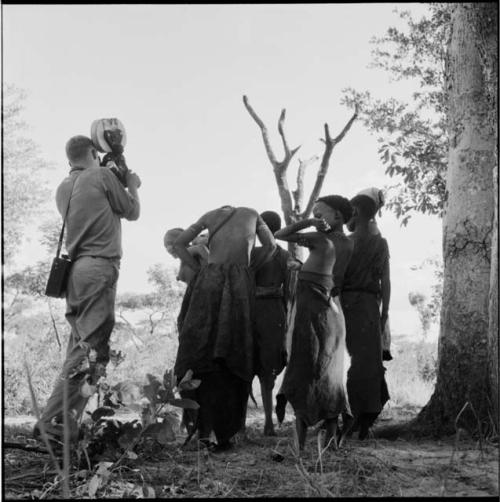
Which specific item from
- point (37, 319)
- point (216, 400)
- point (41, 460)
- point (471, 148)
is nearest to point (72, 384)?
point (41, 460)

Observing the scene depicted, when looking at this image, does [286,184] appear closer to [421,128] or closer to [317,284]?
[421,128]

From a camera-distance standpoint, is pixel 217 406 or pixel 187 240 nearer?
pixel 217 406

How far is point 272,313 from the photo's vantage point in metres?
5.50

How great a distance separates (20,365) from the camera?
30.4 feet

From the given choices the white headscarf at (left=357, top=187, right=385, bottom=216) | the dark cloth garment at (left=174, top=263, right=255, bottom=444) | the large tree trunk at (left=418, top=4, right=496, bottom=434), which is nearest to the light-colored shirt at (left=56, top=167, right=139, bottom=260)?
the dark cloth garment at (left=174, top=263, right=255, bottom=444)

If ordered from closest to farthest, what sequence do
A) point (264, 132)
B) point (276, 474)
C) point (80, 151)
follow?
point (276, 474) < point (80, 151) < point (264, 132)

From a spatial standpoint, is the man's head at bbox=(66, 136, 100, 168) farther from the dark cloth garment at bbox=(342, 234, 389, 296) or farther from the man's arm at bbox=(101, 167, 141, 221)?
the dark cloth garment at bbox=(342, 234, 389, 296)

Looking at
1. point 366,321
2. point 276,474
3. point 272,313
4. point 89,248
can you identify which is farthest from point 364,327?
point 89,248

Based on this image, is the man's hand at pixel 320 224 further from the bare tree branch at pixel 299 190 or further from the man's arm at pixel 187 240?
the bare tree branch at pixel 299 190

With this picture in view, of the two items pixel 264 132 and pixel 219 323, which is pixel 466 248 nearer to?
pixel 219 323

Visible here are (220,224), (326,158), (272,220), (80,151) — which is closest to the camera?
(80,151)

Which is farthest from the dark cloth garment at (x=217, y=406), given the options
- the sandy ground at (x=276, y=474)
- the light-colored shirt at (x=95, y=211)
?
the light-colored shirt at (x=95, y=211)

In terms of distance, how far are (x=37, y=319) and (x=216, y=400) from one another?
8.87m

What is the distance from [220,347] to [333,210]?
1.15 metres
